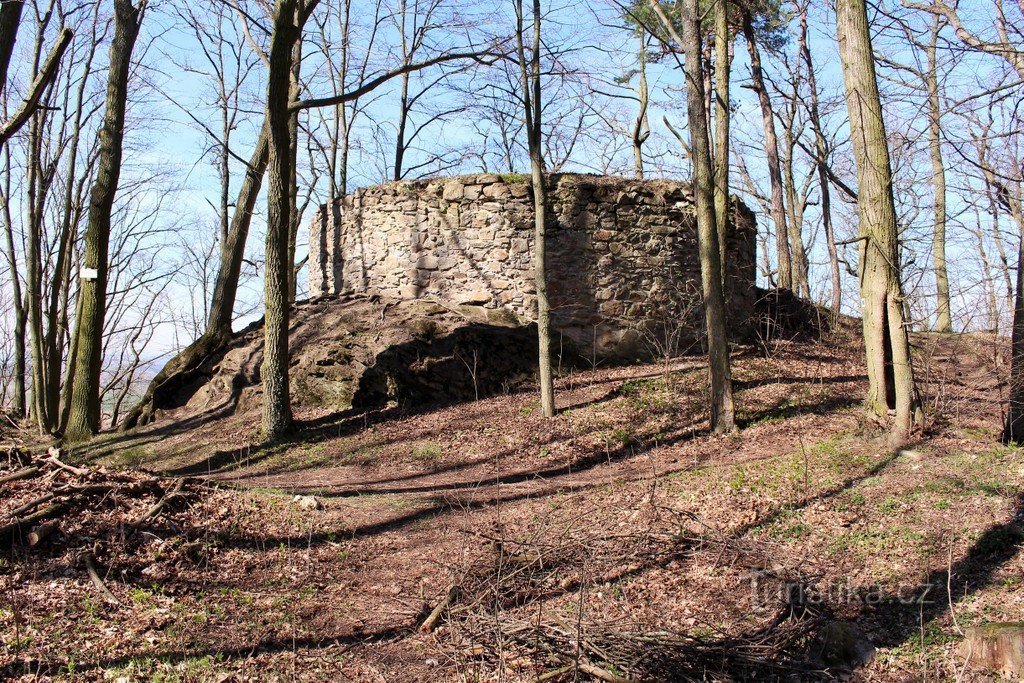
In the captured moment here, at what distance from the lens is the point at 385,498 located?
8406 millimetres

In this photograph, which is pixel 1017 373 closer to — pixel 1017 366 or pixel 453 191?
pixel 1017 366

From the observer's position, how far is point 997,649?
4.71 m

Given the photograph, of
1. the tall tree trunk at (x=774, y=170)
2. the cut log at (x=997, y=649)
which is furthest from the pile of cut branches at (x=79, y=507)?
the tall tree trunk at (x=774, y=170)

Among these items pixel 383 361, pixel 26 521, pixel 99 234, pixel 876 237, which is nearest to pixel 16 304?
pixel 99 234

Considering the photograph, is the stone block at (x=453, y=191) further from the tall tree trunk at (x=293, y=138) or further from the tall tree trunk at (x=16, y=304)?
the tall tree trunk at (x=16, y=304)

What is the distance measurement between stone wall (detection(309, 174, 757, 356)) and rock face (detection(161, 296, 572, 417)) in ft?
1.79

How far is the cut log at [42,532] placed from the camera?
545 centimetres

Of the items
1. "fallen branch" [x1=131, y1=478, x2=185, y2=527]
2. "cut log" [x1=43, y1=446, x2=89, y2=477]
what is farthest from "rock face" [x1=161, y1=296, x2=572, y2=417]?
"cut log" [x1=43, y1=446, x2=89, y2=477]

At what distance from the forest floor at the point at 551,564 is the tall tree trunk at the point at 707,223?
Answer: 1.94ft

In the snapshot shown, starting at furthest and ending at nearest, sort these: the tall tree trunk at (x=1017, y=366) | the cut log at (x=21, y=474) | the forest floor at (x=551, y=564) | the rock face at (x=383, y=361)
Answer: the rock face at (x=383, y=361), the tall tree trunk at (x=1017, y=366), the cut log at (x=21, y=474), the forest floor at (x=551, y=564)

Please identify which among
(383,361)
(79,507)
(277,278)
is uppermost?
(277,278)

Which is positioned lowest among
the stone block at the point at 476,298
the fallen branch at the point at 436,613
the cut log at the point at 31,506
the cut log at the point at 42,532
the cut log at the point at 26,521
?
the fallen branch at the point at 436,613

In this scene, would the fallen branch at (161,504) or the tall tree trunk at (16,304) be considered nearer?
the fallen branch at (161,504)

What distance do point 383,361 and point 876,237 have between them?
24.1 feet
